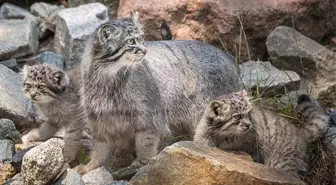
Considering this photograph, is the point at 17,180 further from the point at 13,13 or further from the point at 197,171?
the point at 13,13

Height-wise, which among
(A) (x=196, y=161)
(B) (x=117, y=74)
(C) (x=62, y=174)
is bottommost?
(C) (x=62, y=174)

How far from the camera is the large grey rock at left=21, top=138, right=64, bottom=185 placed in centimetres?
565

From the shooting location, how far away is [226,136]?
236 inches

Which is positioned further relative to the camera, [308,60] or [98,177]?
[308,60]

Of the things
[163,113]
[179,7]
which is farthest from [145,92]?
[179,7]

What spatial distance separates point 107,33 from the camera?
19.3 feet

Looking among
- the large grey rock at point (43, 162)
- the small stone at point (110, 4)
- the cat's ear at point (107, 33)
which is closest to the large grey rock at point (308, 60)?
the small stone at point (110, 4)

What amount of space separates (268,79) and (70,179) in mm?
2443

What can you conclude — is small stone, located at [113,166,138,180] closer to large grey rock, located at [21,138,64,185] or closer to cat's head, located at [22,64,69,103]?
large grey rock, located at [21,138,64,185]

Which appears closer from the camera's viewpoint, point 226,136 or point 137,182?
point 137,182

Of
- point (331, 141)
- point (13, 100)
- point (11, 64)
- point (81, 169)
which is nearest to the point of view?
point (331, 141)

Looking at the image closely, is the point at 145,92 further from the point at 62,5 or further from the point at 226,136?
the point at 62,5

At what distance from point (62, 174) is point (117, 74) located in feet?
2.96

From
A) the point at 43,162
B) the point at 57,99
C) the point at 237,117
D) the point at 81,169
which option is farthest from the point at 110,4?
the point at 43,162
